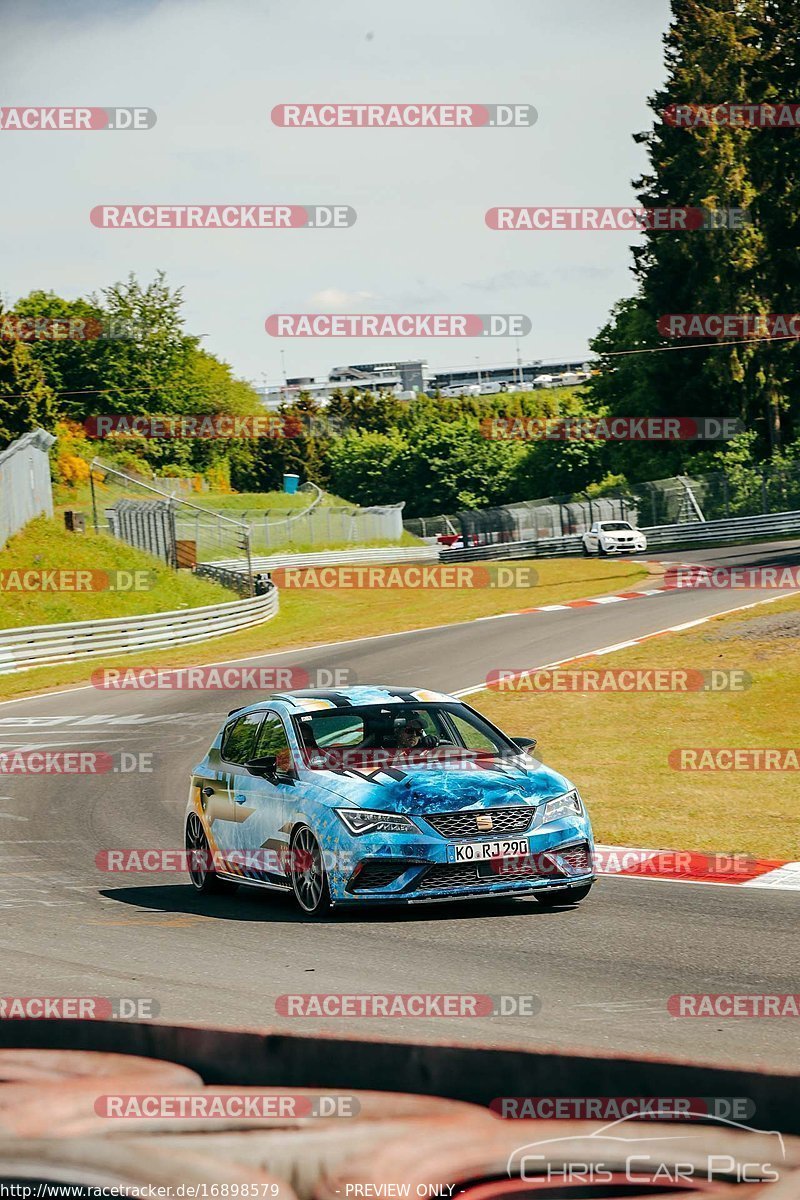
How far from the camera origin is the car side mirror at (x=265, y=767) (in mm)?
10594

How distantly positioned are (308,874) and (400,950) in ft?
4.81

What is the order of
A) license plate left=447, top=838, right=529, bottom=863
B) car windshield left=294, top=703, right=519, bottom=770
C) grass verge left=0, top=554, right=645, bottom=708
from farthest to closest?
grass verge left=0, top=554, right=645, bottom=708, car windshield left=294, top=703, right=519, bottom=770, license plate left=447, top=838, right=529, bottom=863

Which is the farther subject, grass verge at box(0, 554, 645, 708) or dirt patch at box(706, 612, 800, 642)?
grass verge at box(0, 554, 645, 708)

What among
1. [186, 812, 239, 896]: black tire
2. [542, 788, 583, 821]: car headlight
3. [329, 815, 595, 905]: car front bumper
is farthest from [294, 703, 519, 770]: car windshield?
[186, 812, 239, 896]: black tire

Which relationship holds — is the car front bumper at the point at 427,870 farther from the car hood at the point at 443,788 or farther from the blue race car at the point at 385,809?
the car hood at the point at 443,788

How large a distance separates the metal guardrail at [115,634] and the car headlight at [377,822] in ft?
85.3

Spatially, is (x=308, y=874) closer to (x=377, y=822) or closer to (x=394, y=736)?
(x=377, y=822)

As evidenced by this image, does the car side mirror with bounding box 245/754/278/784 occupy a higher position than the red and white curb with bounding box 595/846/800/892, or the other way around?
the car side mirror with bounding box 245/754/278/784

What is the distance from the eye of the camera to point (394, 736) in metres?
10.7

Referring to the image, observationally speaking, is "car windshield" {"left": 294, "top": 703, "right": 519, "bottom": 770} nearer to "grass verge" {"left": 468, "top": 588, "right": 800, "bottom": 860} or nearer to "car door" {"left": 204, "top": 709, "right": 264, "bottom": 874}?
"car door" {"left": 204, "top": 709, "right": 264, "bottom": 874}

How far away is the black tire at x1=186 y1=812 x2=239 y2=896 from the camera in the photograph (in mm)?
11578

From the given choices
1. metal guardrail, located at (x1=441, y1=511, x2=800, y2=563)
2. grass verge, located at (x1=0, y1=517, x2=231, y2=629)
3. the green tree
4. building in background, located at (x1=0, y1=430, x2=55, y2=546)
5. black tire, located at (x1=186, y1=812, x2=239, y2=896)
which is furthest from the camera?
the green tree

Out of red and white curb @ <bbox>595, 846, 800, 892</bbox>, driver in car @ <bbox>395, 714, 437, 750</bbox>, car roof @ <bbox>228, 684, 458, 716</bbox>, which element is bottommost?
red and white curb @ <bbox>595, 846, 800, 892</bbox>

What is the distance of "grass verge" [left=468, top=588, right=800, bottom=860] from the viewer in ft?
45.9
